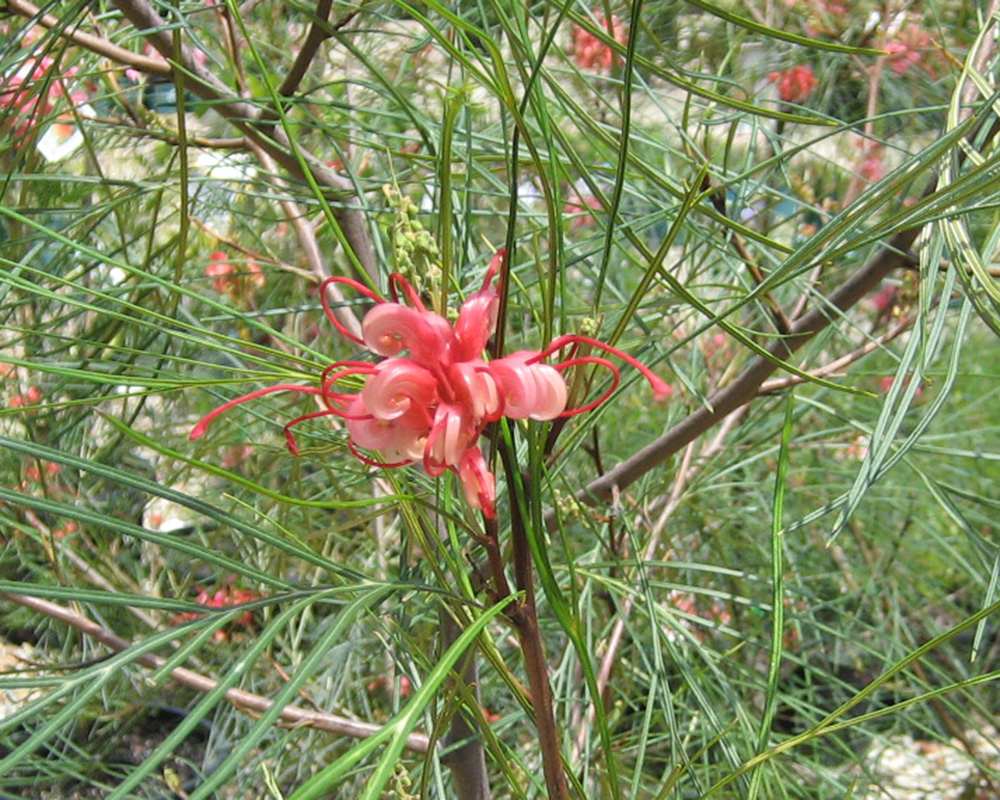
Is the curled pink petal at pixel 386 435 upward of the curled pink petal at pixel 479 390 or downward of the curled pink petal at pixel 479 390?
downward

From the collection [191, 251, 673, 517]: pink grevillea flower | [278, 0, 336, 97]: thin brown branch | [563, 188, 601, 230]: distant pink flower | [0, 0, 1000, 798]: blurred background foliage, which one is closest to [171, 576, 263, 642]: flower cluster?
[0, 0, 1000, 798]: blurred background foliage

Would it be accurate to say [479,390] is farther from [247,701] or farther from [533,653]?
[247,701]

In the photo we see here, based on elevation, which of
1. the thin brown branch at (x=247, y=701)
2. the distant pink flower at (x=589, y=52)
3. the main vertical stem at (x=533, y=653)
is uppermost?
the distant pink flower at (x=589, y=52)

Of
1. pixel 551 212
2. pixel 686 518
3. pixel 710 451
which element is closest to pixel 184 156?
pixel 551 212

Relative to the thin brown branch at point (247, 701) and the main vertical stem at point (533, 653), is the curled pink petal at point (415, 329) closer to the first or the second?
the main vertical stem at point (533, 653)

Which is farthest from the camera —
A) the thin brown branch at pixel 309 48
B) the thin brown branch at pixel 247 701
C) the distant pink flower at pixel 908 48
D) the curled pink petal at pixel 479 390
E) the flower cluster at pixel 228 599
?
the distant pink flower at pixel 908 48

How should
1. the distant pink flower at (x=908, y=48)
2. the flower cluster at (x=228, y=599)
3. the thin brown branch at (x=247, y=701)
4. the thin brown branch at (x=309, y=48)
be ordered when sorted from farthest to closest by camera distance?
the distant pink flower at (x=908, y=48) < the flower cluster at (x=228, y=599) < the thin brown branch at (x=247, y=701) < the thin brown branch at (x=309, y=48)

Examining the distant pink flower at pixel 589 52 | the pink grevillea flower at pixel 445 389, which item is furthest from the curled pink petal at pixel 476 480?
the distant pink flower at pixel 589 52

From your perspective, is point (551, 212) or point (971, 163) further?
point (971, 163)

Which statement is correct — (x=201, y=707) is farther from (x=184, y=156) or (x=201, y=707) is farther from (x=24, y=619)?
(x=24, y=619)
